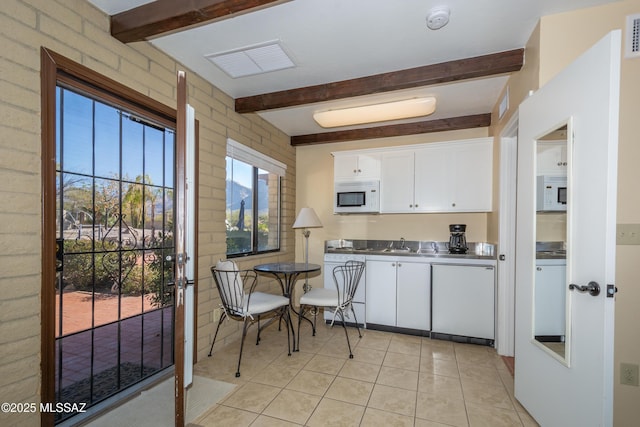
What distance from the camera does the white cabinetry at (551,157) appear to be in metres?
1.67

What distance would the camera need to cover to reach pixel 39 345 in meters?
1.55

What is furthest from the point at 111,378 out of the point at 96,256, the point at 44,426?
the point at 96,256

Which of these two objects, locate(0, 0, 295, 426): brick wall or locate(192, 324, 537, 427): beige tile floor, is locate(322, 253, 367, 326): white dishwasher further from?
locate(0, 0, 295, 426): brick wall

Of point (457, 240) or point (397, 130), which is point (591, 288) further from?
point (397, 130)

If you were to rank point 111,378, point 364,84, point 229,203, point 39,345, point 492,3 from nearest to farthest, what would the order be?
point 39,345, point 492,3, point 111,378, point 364,84, point 229,203

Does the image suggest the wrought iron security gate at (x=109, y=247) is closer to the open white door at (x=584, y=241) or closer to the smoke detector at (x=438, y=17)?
the smoke detector at (x=438, y=17)

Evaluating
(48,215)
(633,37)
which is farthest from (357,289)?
(633,37)

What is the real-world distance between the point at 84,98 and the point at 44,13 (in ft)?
1.54

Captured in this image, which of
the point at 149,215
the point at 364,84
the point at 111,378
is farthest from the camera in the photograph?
the point at 364,84

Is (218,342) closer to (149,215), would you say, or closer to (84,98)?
(149,215)

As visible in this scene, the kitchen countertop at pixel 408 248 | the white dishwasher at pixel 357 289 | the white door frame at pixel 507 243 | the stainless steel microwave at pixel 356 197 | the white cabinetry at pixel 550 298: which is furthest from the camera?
the stainless steel microwave at pixel 356 197

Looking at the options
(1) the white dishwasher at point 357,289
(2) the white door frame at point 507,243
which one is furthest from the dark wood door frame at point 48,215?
→ (2) the white door frame at point 507,243

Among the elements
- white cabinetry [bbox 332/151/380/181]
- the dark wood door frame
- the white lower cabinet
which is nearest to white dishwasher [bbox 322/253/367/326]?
the white lower cabinet

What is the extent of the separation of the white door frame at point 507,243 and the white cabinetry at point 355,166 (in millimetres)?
1457
